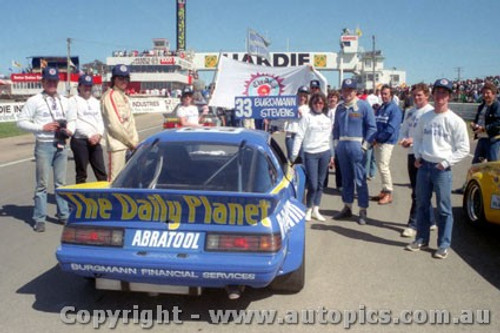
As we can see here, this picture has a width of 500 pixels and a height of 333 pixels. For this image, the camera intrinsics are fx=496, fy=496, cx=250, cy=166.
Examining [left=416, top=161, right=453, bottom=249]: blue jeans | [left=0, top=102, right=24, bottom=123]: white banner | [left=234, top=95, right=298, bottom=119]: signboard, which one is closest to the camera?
[left=416, top=161, right=453, bottom=249]: blue jeans

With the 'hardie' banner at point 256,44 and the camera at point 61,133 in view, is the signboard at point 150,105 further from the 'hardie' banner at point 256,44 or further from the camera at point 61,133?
the camera at point 61,133

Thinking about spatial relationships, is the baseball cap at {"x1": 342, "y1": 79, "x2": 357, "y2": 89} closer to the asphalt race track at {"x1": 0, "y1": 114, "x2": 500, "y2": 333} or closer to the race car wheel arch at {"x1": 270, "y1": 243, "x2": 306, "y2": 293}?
the asphalt race track at {"x1": 0, "y1": 114, "x2": 500, "y2": 333}

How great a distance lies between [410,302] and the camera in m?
4.04

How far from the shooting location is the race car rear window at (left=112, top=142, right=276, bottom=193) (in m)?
4.00

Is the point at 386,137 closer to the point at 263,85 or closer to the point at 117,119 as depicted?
the point at 263,85

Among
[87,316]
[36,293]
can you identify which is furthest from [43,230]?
[87,316]

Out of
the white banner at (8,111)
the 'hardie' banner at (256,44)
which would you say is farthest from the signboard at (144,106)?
the 'hardie' banner at (256,44)

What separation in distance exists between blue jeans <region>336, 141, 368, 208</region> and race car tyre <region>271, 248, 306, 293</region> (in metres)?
2.75

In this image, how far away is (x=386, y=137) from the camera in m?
7.96

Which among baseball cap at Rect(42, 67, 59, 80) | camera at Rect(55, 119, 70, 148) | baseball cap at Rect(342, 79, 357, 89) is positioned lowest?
camera at Rect(55, 119, 70, 148)

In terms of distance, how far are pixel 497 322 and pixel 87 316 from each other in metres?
3.06

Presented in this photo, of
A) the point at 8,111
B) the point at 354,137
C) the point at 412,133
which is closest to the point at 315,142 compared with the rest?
the point at 354,137

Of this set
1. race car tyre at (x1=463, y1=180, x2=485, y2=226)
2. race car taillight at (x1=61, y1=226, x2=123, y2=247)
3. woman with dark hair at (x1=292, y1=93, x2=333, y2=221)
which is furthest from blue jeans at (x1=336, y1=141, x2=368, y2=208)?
race car taillight at (x1=61, y1=226, x2=123, y2=247)

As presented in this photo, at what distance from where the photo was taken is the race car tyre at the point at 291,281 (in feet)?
13.1
